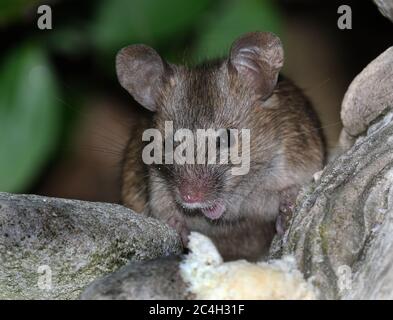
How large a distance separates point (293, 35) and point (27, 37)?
85.8 inches

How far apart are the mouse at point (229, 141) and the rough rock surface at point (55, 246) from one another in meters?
0.76

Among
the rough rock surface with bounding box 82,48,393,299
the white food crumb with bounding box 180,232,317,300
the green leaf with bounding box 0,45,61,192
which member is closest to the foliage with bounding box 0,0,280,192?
the green leaf with bounding box 0,45,61,192

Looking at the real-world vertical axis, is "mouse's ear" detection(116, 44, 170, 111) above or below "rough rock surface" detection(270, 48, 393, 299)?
above

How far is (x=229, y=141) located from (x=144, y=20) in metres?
1.35

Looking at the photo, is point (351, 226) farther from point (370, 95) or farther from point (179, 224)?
point (179, 224)

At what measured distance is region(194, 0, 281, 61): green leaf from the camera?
4520 millimetres

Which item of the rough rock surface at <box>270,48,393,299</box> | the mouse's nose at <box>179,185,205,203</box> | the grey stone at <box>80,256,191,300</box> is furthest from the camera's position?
the mouse's nose at <box>179,185,205,203</box>

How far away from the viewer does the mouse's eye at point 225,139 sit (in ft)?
10.3

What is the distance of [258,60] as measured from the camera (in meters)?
3.22

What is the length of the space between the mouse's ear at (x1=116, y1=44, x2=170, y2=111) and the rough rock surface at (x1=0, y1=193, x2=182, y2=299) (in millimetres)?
1028

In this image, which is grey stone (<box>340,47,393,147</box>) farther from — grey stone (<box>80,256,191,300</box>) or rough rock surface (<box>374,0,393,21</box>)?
grey stone (<box>80,256,191,300</box>)

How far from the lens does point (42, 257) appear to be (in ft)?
7.34
